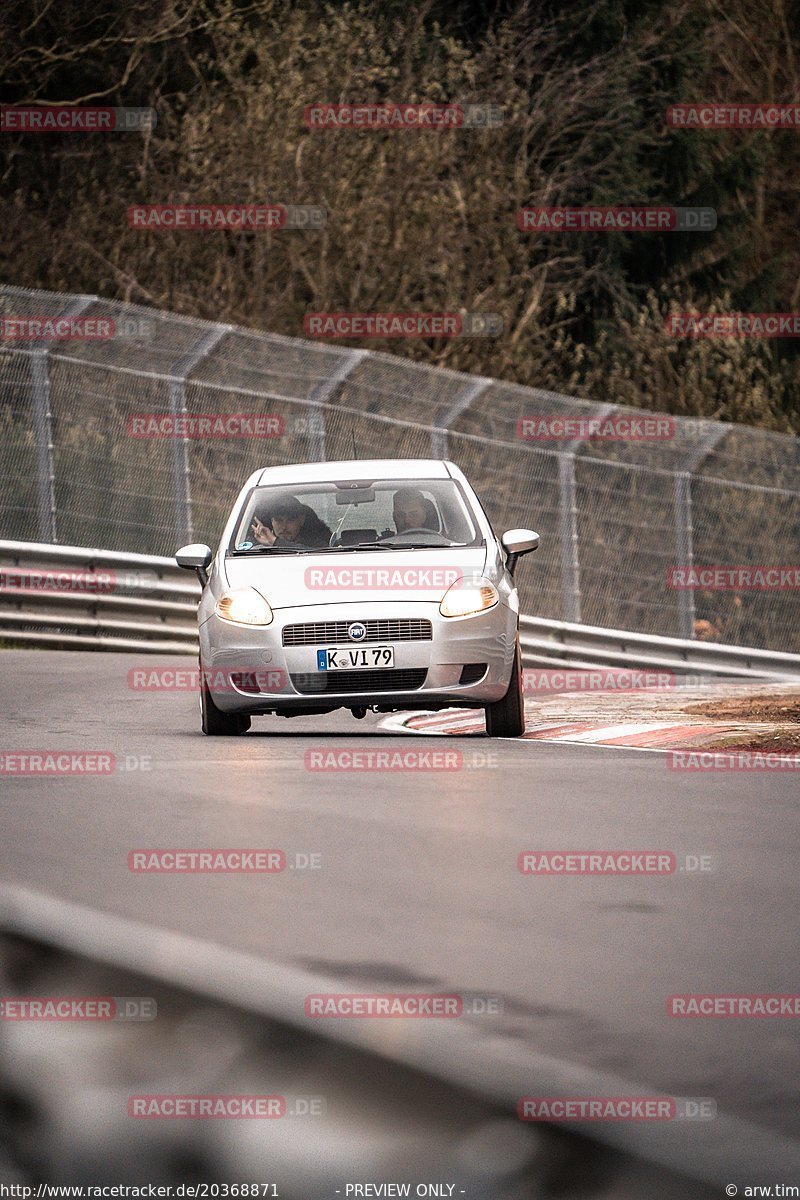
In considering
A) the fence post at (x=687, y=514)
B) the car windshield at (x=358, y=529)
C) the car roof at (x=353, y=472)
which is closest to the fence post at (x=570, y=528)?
the fence post at (x=687, y=514)

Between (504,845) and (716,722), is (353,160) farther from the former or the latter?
(504,845)

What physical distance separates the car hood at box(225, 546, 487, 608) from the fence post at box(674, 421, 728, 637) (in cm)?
951

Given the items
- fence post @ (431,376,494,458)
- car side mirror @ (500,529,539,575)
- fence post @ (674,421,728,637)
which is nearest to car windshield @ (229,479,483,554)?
car side mirror @ (500,529,539,575)

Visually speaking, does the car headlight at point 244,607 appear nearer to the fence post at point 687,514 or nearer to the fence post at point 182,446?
the fence post at point 182,446

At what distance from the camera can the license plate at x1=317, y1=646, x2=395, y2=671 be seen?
1238 cm

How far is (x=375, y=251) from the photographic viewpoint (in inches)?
1187

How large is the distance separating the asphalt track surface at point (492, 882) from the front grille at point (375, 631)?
593 millimetres

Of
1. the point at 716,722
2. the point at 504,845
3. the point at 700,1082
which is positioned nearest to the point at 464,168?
the point at 716,722

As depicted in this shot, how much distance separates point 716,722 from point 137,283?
17.4m

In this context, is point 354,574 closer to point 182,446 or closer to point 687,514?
point 182,446

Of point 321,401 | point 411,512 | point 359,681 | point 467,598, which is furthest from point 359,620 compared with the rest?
point 321,401

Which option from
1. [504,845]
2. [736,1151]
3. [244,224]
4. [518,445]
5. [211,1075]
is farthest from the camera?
[244,224]

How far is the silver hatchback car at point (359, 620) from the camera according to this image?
40.8ft

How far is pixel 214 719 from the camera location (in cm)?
1305
